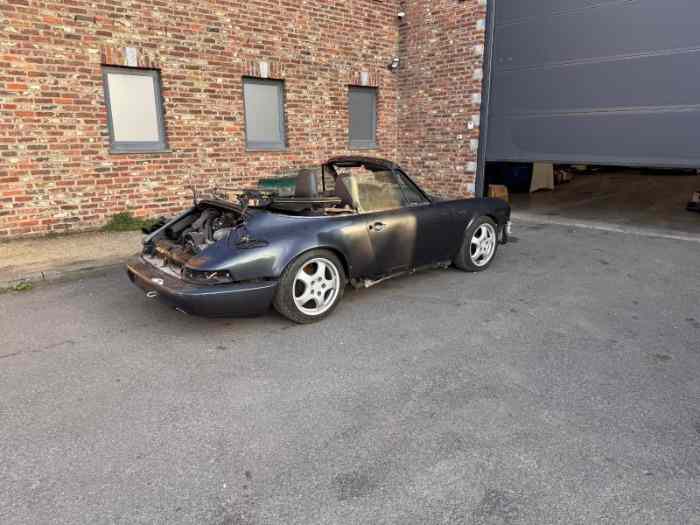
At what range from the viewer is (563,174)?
1688cm

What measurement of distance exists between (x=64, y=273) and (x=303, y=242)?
10.7 ft

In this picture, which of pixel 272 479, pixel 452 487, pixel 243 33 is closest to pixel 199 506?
pixel 272 479

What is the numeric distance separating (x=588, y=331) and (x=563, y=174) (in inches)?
562

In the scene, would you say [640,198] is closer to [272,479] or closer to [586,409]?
[586,409]

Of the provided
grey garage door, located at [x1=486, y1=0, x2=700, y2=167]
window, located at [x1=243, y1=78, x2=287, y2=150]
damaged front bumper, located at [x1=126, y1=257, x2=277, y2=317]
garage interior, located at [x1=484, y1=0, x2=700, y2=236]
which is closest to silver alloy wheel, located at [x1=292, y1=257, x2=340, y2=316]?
damaged front bumper, located at [x1=126, y1=257, x2=277, y2=317]

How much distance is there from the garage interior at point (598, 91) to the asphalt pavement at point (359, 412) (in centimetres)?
421

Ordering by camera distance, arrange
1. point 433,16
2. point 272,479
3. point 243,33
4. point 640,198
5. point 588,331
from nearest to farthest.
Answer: point 272,479
point 588,331
point 243,33
point 433,16
point 640,198

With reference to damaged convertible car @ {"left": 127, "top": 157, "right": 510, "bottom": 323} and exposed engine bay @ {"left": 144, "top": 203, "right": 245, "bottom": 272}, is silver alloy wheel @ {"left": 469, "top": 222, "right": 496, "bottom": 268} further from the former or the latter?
exposed engine bay @ {"left": 144, "top": 203, "right": 245, "bottom": 272}

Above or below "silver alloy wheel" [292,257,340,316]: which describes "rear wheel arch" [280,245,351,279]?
above

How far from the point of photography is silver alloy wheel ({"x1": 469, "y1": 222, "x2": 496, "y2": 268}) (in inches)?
231


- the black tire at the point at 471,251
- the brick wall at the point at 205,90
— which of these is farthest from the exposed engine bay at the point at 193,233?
the brick wall at the point at 205,90

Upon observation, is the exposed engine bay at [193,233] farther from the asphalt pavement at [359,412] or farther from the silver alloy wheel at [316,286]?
the silver alloy wheel at [316,286]

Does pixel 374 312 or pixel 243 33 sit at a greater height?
pixel 243 33

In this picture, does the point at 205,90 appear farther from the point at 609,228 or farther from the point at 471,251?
the point at 609,228
